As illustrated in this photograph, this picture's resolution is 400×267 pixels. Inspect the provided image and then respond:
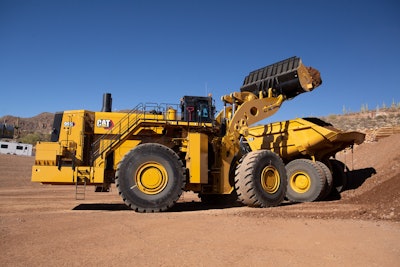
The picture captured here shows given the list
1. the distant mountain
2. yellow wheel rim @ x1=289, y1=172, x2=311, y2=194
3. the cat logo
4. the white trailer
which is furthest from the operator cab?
the distant mountain

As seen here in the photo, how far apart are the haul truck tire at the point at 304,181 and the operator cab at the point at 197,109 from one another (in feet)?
12.0

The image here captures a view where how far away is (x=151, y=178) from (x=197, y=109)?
300 cm

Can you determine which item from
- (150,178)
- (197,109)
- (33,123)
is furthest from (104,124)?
(33,123)

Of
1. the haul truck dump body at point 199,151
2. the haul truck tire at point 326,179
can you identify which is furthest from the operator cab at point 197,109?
the haul truck tire at point 326,179

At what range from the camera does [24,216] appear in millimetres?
8555

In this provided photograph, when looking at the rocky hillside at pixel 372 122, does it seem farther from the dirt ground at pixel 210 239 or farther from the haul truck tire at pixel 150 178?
the haul truck tire at pixel 150 178

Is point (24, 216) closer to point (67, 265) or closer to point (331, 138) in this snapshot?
point (67, 265)

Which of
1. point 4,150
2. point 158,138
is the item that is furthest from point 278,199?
point 4,150

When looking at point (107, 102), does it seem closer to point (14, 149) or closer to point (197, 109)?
point (197, 109)

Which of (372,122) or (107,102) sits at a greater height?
(372,122)

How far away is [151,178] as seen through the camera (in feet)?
33.0

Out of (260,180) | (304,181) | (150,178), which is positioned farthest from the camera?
(304,181)

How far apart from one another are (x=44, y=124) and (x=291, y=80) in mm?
109423

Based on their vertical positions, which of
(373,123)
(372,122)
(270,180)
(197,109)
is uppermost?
(372,122)
